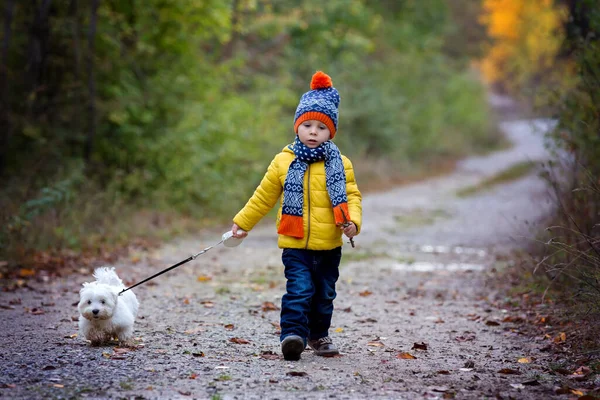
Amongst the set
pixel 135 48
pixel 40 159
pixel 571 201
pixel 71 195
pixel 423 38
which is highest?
pixel 423 38

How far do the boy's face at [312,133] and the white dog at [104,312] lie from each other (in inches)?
71.3

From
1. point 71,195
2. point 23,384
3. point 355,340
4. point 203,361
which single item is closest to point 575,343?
point 355,340

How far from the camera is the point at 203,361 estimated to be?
5504 millimetres

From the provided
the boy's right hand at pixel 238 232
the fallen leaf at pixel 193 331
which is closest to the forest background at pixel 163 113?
the boy's right hand at pixel 238 232

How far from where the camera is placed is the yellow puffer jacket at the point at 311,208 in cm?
567

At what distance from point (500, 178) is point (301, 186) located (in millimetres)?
23542

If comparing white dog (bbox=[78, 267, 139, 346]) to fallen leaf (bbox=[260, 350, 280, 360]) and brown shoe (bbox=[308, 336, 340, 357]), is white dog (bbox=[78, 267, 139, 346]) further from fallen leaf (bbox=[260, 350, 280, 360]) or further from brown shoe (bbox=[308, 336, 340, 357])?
brown shoe (bbox=[308, 336, 340, 357])

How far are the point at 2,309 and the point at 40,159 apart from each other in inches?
230

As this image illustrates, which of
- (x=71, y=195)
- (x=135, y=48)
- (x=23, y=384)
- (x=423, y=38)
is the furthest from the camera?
(x=423, y=38)

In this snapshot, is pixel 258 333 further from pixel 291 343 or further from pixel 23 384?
pixel 23 384

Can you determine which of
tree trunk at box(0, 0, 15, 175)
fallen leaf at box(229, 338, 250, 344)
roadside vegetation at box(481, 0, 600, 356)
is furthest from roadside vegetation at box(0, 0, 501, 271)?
roadside vegetation at box(481, 0, 600, 356)

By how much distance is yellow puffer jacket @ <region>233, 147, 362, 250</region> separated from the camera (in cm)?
567

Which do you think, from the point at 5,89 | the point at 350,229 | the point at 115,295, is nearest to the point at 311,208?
the point at 350,229

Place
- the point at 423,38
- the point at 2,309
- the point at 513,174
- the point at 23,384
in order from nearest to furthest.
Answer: the point at 23,384, the point at 2,309, the point at 513,174, the point at 423,38
